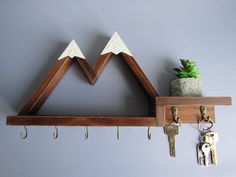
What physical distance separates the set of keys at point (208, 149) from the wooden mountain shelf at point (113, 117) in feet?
0.30

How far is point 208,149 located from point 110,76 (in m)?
0.49

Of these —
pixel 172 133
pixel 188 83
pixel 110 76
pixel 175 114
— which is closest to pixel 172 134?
pixel 172 133

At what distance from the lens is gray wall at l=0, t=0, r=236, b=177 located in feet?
2.82

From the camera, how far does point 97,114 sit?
870 mm

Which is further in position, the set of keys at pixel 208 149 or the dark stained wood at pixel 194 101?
the set of keys at pixel 208 149

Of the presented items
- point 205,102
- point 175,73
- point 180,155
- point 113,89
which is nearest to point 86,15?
point 113,89

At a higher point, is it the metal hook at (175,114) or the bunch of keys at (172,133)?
the metal hook at (175,114)

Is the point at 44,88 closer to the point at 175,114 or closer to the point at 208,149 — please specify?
the point at 175,114

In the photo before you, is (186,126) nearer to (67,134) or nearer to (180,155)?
(180,155)

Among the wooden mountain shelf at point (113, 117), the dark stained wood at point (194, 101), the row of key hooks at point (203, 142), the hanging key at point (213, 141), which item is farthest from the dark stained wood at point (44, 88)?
the hanging key at point (213, 141)

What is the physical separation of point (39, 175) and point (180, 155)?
57 cm

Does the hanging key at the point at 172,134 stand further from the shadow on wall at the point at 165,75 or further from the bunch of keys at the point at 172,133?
the shadow on wall at the point at 165,75

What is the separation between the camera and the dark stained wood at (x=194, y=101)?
73 centimetres

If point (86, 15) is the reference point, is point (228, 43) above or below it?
below
